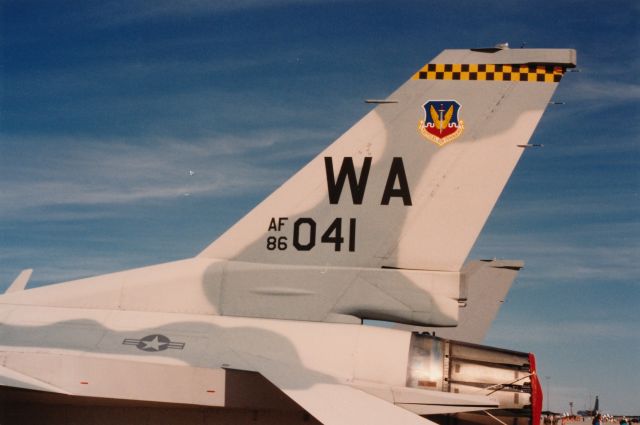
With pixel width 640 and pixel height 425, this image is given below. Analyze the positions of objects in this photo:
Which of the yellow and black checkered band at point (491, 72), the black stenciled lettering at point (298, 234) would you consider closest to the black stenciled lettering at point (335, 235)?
the black stenciled lettering at point (298, 234)

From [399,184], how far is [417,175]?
199mm

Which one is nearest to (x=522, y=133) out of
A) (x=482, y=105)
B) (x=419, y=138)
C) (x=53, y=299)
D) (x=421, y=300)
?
(x=482, y=105)

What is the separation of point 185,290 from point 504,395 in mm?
3119

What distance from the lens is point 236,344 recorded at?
6.97 meters

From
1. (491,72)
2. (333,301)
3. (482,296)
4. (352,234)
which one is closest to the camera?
(333,301)

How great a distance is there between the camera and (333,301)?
291 inches

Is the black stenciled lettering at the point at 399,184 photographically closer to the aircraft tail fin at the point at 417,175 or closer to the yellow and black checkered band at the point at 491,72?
the aircraft tail fin at the point at 417,175

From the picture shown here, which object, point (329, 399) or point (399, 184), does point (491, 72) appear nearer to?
point (399, 184)

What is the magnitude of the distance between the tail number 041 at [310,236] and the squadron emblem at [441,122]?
1168mm

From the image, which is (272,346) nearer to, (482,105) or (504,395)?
(504,395)

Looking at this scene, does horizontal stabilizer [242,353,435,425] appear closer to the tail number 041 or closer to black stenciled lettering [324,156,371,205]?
the tail number 041

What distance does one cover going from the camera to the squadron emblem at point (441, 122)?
7762 millimetres

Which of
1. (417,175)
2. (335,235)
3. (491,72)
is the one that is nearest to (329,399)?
(335,235)

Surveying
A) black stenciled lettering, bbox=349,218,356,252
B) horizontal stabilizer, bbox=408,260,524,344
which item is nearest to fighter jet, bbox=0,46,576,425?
black stenciled lettering, bbox=349,218,356,252
